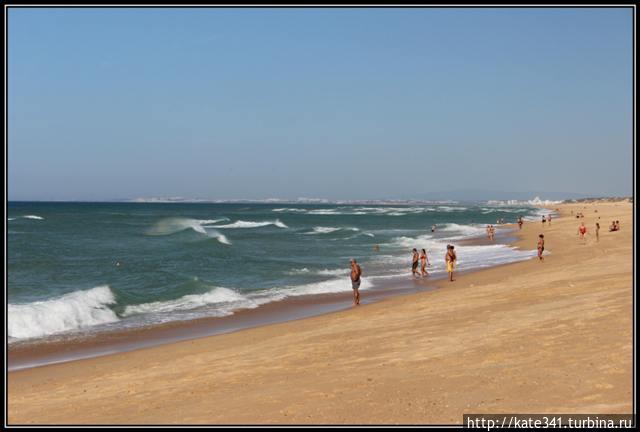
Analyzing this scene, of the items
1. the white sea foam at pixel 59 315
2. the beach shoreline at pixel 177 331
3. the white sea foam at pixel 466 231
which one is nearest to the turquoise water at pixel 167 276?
the white sea foam at pixel 59 315

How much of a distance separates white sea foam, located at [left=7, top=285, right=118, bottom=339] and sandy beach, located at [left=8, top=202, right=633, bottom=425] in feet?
15.4

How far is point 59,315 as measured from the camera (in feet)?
58.1

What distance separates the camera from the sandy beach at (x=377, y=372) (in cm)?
754

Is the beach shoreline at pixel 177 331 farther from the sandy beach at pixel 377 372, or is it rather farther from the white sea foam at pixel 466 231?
the white sea foam at pixel 466 231

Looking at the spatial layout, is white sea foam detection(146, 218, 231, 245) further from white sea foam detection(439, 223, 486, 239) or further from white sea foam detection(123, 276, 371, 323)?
white sea foam detection(123, 276, 371, 323)

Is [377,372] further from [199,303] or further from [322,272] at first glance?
[322,272]

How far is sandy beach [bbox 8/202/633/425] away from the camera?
297 inches

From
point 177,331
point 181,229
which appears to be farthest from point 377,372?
point 181,229

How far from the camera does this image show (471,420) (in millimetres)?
6844

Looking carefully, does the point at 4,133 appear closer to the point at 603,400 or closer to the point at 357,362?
the point at 357,362

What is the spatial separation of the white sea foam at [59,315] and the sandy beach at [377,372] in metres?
4.69

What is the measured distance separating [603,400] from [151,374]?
766 centimetres

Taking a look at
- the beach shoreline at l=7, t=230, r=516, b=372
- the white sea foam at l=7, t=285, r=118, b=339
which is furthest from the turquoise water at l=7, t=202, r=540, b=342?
the beach shoreline at l=7, t=230, r=516, b=372

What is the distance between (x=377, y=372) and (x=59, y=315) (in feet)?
40.0
